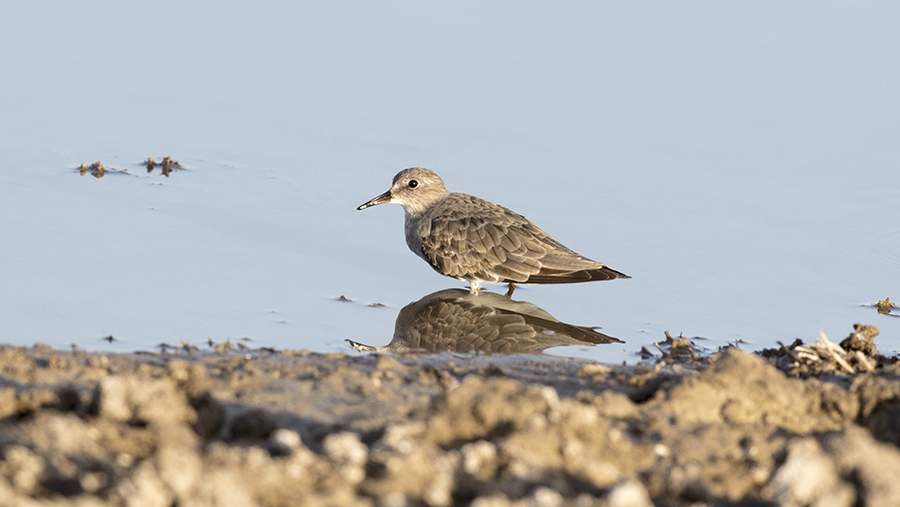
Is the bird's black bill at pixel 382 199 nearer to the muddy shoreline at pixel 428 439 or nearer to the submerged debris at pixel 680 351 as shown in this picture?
the submerged debris at pixel 680 351

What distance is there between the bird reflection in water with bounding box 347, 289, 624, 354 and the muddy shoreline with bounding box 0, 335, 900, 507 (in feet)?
5.53

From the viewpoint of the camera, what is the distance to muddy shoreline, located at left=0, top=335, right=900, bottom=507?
261 cm

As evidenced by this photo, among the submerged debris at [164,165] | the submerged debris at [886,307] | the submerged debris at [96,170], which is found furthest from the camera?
the submerged debris at [164,165]

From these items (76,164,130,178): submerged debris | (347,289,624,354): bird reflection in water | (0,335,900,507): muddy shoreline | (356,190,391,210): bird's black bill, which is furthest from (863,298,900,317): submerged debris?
(76,164,130,178): submerged debris

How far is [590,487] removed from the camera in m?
2.83

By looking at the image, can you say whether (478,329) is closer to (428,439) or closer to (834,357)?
(834,357)

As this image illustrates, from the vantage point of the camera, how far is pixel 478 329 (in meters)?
6.39

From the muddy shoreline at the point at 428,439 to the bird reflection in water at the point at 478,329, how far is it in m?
1.69

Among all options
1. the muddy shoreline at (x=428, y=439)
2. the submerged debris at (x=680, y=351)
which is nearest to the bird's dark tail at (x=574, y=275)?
the submerged debris at (x=680, y=351)

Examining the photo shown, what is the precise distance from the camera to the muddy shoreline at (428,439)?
2.61 m

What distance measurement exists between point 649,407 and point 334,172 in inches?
221

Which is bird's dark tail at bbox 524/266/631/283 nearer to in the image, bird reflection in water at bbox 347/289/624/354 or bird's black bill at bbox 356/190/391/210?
bird reflection in water at bbox 347/289/624/354

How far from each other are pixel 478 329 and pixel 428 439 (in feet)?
10.9

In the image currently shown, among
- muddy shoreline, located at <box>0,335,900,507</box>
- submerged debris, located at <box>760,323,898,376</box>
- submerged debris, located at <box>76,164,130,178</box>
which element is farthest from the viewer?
submerged debris, located at <box>76,164,130,178</box>
